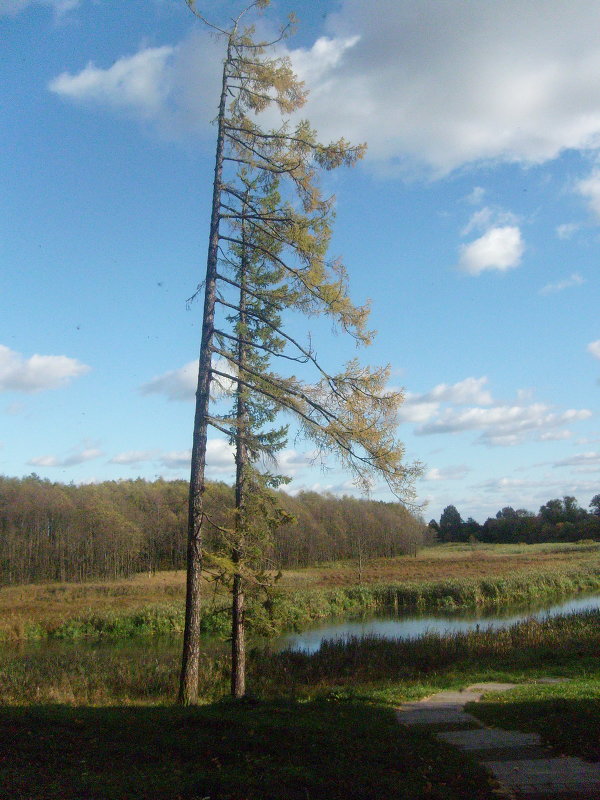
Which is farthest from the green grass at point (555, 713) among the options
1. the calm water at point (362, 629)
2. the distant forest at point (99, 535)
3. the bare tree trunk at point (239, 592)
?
the distant forest at point (99, 535)

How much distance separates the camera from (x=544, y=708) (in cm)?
789

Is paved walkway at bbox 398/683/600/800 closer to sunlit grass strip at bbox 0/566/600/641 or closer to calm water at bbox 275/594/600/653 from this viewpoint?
calm water at bbox 275/594/600/653

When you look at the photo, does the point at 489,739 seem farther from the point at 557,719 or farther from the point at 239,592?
the point at 239,592

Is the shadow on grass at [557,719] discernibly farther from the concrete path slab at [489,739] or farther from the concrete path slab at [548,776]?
the concrete path slab at [548,776]

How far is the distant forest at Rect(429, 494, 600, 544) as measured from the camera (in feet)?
303

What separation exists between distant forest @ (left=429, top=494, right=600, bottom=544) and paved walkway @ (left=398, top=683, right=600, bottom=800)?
87.0 metres

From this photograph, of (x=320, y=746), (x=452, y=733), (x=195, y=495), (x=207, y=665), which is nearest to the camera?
(x=320, y=746)

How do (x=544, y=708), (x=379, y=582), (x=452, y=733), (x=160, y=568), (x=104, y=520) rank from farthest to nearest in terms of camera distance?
1. (x=160, y=568)
2. (x=104, y=520)
3. (x=379, y=582)
4. (x=544, y=708)
5. (x=452, y=733)

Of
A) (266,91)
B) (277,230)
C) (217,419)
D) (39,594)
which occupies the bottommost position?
(39,594)

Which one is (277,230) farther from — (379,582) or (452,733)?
(379,582)

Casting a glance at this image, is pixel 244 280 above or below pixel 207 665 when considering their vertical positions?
above

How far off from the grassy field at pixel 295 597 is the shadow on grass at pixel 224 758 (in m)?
17.9

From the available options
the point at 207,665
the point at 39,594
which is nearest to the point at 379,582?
the point at 39,594

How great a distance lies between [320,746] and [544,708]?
338cm
